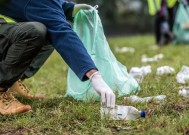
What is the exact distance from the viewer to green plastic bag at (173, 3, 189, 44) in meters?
8.31

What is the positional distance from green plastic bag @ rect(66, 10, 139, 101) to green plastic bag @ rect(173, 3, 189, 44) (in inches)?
195

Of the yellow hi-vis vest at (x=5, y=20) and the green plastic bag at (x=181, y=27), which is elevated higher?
the yellow hi-vis vest at (x=5, y=20)

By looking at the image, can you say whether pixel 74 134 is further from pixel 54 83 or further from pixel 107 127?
pixel 54 83

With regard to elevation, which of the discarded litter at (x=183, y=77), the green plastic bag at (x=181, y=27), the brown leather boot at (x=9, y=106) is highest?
the brown leather boot at (x=9, y=106)

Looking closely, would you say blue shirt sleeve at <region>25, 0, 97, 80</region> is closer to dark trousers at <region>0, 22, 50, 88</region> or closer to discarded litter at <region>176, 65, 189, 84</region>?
dark trousers at <region>0, 22, 50, 88</region>

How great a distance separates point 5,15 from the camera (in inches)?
124

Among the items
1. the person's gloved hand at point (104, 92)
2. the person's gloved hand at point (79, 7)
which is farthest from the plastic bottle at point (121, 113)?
the person's gloved hand at point (79, 7)

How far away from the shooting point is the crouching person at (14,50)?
299cm

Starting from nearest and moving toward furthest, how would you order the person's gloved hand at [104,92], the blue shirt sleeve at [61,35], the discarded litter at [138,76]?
1. the person's gloved hand at [104,92]
2. the blue shirt sleeve at [61,35]
3. the discarded litter at [138,76]

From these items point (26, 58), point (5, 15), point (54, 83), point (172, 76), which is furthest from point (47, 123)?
point (54, 83)

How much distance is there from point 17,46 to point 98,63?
68 centimetres

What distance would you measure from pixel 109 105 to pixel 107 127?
5.1 inches

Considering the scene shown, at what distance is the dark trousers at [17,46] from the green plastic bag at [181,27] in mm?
5544

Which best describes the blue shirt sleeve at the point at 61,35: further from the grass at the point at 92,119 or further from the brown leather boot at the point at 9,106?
the brown leather boot at the point at 9,106
